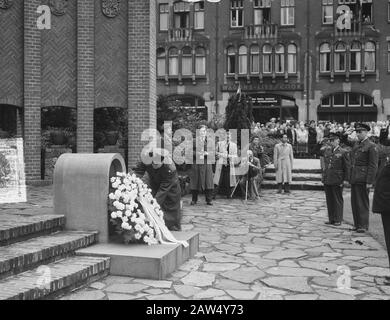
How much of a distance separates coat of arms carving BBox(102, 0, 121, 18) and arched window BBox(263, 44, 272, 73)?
21.1 meters

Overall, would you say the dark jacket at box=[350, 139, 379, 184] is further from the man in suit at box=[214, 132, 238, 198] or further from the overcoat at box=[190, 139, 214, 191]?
the man in suit at box=[214, 132, 238, 198]

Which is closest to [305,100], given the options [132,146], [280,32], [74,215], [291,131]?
[280,32]

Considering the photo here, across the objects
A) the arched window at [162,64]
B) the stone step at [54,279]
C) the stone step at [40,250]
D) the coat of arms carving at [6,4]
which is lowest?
the stone step at [54,279]

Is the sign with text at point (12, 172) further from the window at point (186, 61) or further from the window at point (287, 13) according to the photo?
the window at point (287, 13)

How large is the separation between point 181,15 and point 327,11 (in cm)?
1003

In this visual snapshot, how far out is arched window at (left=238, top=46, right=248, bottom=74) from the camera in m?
34.2

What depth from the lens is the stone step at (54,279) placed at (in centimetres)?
468

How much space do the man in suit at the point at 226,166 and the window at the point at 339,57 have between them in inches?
852

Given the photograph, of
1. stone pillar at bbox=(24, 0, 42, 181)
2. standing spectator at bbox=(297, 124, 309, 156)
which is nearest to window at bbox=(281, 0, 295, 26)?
standing spectator at bbox=(297, 124, 309, 156)

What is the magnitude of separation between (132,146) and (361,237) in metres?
7.52

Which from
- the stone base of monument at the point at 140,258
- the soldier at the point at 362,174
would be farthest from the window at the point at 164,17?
the stone base of monument at the point at 140,258

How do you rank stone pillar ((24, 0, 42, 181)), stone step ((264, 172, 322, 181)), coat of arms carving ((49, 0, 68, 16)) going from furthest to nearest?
stone step ((264, 172, 322, 181)) → coat of arms carving ((49, 0, 68, 16)) → stone pillar ((24, 0, 42, 181))
